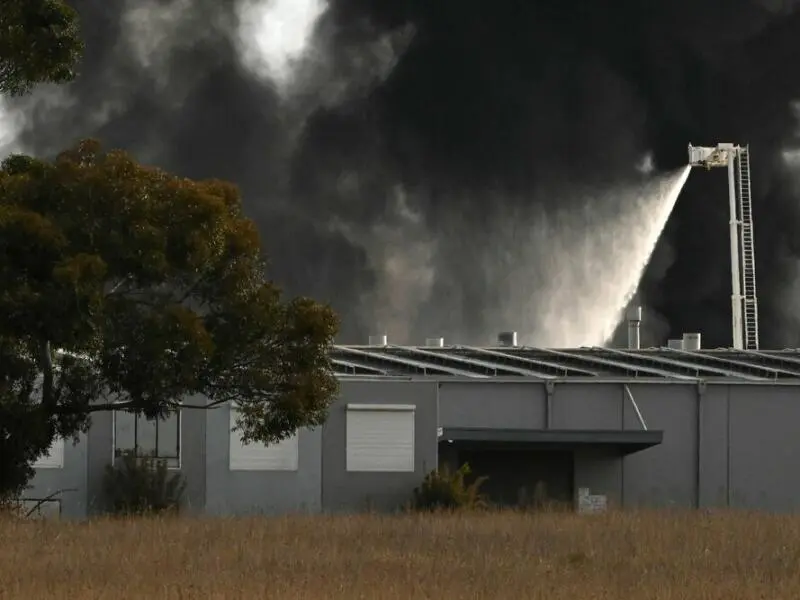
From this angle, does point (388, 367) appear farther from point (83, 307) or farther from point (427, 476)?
point (83, 307)

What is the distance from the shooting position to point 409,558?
1845 cm

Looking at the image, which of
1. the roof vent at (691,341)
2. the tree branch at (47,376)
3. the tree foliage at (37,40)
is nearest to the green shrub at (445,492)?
the tree branch at (47,376)

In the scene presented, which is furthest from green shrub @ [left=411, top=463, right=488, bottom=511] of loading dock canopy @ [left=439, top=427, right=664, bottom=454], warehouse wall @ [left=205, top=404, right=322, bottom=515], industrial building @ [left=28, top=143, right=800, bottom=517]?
warehouse wall @ [left=205, top=404, right=322, bottom=515]

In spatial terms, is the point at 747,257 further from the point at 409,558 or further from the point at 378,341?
the point at 409,558

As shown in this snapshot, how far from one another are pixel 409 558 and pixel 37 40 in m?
11.9

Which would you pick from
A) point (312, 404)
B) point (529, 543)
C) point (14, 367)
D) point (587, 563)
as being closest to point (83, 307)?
point (14, 367)

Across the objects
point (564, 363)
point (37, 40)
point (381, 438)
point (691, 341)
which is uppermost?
point (37, 40)

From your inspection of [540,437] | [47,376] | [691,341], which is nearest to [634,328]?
[691,341]

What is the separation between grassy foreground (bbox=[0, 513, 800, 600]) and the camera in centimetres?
1520

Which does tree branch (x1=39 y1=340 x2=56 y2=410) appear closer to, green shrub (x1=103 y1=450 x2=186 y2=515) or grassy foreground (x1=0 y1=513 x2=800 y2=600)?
grassy foreground (x1=0 y1=513 x2=800 y2=600)

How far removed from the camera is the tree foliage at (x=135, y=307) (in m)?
29.9

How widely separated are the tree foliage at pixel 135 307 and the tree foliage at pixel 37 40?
11.2 feet

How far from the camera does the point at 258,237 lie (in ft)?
109

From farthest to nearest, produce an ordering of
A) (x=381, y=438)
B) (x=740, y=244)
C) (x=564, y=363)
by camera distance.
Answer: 1. (x=740, y=244)
2. (x=564, y=363)
3. (x=381, y=438)
